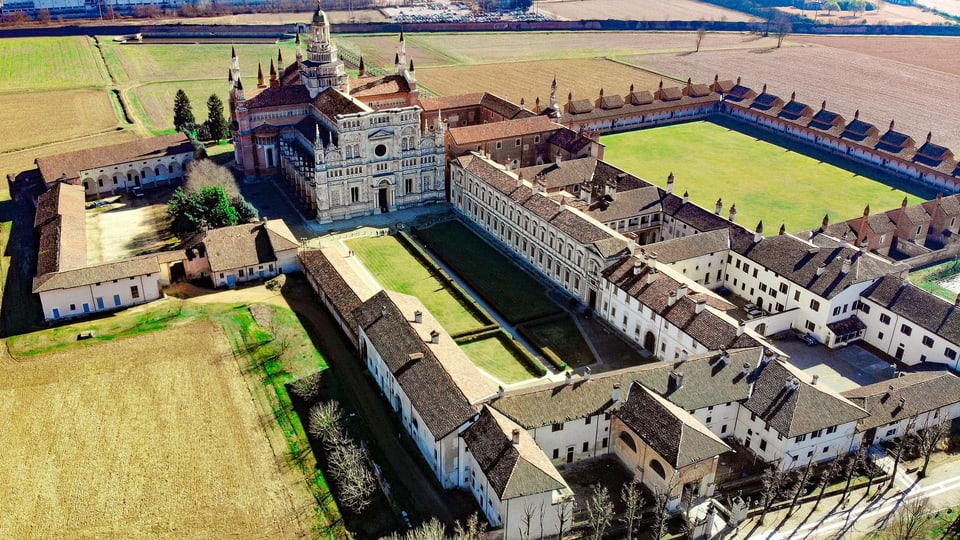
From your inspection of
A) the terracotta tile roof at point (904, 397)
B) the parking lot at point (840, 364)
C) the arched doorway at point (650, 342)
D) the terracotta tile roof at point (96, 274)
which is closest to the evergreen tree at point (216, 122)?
the terracotta tile roof at point (96, 274)

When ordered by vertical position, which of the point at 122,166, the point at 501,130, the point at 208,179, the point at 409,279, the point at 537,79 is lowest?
the point at 409,279

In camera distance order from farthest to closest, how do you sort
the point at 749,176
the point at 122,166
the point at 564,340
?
the point at 749,176
the point at 122,166
the point at 564,340

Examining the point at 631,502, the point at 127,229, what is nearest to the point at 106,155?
the point at 127,229

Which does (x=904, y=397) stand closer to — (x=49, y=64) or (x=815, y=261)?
(x=815, y=261)

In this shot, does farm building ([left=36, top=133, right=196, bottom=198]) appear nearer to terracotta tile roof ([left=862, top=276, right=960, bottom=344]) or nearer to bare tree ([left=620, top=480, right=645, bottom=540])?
bare tree ([left=620, top=480, right=645, bottom=540])

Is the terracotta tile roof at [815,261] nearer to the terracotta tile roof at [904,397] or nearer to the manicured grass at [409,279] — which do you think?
the terracotta tile roof at [904,397]

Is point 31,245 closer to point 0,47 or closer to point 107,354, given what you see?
point 107,354
